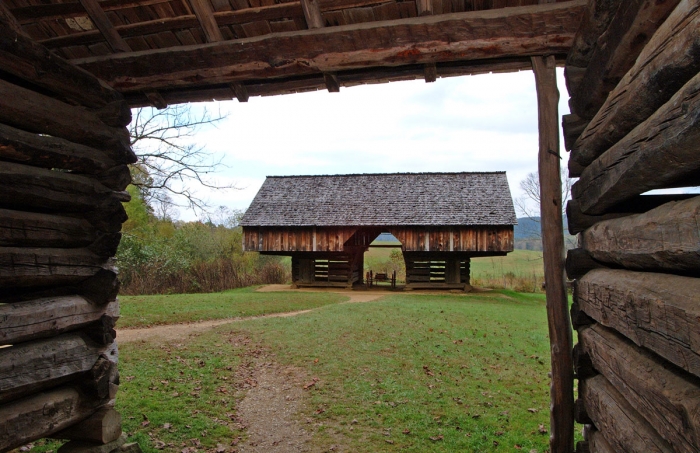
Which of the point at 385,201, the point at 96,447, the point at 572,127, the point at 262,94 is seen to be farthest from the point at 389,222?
the point at 96,447

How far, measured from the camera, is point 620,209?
332 cm

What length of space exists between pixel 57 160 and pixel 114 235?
0.91 meters

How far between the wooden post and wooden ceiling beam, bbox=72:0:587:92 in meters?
0.37

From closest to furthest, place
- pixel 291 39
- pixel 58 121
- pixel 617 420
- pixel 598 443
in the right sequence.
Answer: pixel 617 420 → pixel 598 443 → pixel 58 121 → pixel 291 39

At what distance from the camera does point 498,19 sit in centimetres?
402

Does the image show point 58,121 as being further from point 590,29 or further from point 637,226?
point 637,226

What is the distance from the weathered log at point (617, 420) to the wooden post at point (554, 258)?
309 millimetres

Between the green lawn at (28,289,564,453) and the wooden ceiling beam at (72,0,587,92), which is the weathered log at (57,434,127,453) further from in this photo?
the wooden ceiling beam at (72,0,587,92)

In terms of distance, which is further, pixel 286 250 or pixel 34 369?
pixel 286 250

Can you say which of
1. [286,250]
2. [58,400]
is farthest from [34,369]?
[286,250]

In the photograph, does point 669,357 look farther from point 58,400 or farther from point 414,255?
point 414,255

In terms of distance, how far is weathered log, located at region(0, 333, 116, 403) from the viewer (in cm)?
353

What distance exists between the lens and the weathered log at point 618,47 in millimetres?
2545

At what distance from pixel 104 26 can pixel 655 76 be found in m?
4.67
